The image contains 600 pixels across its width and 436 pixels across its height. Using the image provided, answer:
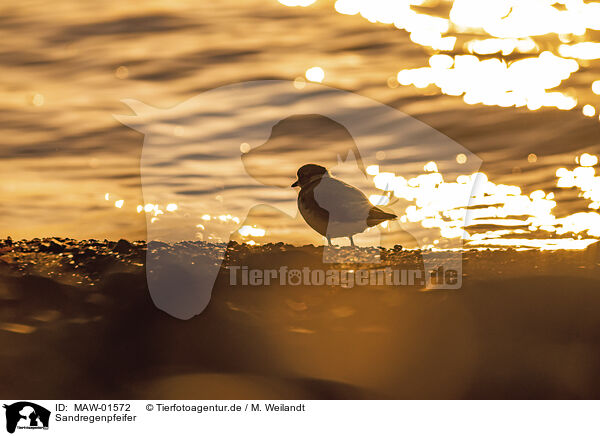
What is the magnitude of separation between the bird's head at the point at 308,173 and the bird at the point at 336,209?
0.03 m

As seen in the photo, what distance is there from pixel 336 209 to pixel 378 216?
41cm

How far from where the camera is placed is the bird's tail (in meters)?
4.62

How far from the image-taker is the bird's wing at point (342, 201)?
4691 millimetres

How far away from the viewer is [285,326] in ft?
12.8

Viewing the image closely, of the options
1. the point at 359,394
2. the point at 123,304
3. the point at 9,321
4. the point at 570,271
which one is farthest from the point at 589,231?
the point at 9,321

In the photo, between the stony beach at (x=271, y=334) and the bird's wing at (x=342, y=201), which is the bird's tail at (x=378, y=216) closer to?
the bird's wing at (x=342, y=201)

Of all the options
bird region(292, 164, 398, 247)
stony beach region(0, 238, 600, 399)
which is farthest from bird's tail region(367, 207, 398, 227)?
stony beach region(0, 238, 600, 399)

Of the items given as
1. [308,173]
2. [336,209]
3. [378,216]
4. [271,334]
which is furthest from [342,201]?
[271,334]

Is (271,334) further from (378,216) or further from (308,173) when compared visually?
(308,173)

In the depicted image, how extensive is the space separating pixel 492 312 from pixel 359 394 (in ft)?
5.09

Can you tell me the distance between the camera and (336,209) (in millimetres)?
4773
